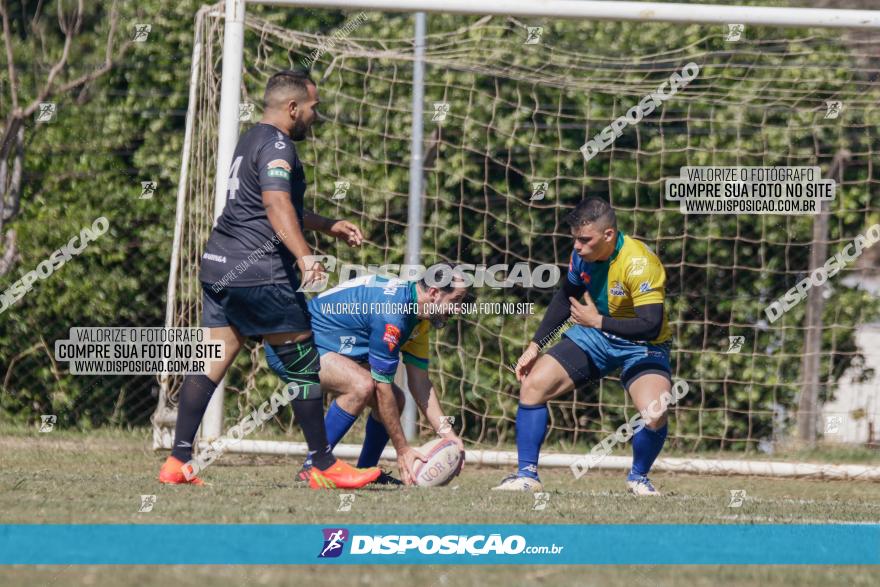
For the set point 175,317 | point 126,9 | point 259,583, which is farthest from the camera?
point 126,9

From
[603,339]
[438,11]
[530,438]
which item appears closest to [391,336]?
[530,438]

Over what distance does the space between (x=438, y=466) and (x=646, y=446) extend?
48.8 inches

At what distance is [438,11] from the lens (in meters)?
7.88

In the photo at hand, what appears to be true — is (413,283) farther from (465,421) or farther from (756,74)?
(756,74)

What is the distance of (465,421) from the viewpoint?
9562mm

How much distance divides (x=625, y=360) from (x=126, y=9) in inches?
216

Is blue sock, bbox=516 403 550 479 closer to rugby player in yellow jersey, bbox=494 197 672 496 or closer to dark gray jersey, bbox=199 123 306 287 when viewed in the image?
rugby player in yellow jersey, bbox=494 197 672 496

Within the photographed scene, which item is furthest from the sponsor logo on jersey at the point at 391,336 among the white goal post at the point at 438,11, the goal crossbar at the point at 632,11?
the goal crossbar at the point at 632,11

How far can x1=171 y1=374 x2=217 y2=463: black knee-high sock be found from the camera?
5.96 metres

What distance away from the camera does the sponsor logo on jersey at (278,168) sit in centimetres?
570

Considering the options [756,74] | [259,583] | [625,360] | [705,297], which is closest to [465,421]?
[705,297]

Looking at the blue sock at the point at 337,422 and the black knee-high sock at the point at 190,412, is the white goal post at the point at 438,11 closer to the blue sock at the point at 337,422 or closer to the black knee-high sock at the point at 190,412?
the blue sock at the point at 337,422

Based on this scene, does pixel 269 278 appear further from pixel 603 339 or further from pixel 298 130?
pixel 603 339

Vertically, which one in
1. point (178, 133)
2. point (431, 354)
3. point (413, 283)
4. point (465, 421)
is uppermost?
point (178, 133)
